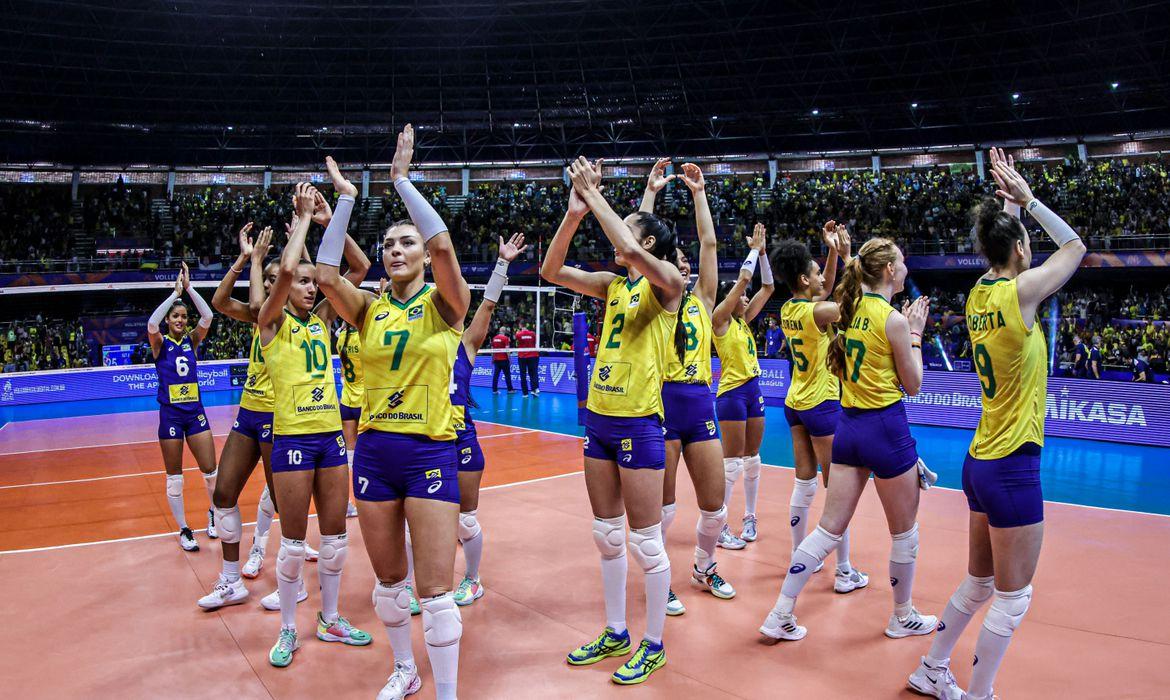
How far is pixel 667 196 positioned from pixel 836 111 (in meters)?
8.33

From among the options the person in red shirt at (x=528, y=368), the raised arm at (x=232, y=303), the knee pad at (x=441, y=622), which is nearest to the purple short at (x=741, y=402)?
the knee pad at (x=441, y=622)

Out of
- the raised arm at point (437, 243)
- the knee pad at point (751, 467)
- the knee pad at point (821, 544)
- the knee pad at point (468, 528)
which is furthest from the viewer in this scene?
the knee pad at point (751, 467)

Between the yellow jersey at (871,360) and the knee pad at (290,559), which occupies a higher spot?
the yellow jersey at (871,360)

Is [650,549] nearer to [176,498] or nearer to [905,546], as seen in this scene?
[905,546]

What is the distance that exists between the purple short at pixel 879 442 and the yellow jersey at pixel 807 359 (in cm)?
138

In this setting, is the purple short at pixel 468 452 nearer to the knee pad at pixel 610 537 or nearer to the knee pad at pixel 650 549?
the knee pad at pixel 610 537

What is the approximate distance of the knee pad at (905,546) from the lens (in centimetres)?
457

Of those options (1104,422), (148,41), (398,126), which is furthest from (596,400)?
(398,126)

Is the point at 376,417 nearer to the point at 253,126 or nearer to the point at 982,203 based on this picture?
the point at 982,203

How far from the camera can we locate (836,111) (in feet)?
104

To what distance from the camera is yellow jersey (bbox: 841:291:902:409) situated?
4484 mm

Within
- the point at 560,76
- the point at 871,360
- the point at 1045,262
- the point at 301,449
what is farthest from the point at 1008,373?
the point at 560,76

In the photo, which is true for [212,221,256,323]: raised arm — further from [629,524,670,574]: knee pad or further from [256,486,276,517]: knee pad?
[629,524,670,574]: knee pad

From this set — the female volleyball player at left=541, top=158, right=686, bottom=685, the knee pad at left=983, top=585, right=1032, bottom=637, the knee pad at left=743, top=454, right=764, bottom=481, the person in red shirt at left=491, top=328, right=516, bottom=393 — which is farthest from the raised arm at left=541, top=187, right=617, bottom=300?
the person in red shirt at left=491, top=328, right=516, bottom=393
